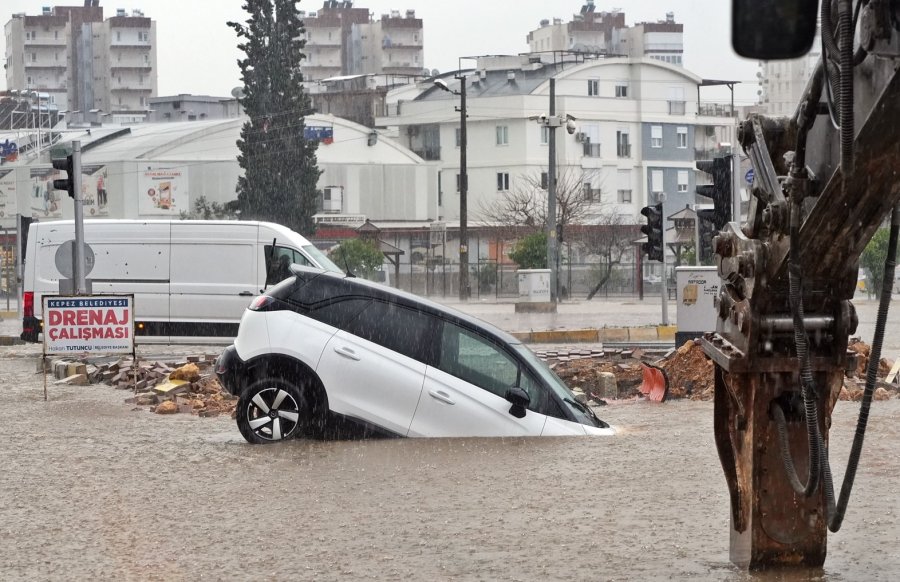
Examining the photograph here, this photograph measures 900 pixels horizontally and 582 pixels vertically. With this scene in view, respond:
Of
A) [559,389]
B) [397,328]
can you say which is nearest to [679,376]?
[559,389]

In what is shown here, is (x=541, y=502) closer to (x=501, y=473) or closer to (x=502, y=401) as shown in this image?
(x=501, y=473)

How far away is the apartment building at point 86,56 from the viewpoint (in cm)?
14550

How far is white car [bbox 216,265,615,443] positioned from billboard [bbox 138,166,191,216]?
2379 inches

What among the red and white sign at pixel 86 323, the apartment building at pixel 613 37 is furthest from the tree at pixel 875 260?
the apartment building at pixel 613 37

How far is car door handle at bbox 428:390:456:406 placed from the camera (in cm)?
1104

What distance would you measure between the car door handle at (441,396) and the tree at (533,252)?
4047 centimetres

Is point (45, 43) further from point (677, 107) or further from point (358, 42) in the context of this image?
point (677, 107)

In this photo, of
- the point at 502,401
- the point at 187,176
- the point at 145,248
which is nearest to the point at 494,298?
the point at 187,176

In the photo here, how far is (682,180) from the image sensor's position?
80625 mm

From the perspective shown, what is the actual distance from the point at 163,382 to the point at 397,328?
6.55 metres

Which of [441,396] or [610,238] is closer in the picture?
[441,396]

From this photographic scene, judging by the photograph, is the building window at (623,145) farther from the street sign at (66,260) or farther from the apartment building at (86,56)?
the apartment building at (86,56)

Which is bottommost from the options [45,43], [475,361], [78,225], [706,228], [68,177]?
[475,361]

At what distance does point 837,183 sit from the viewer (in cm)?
512
